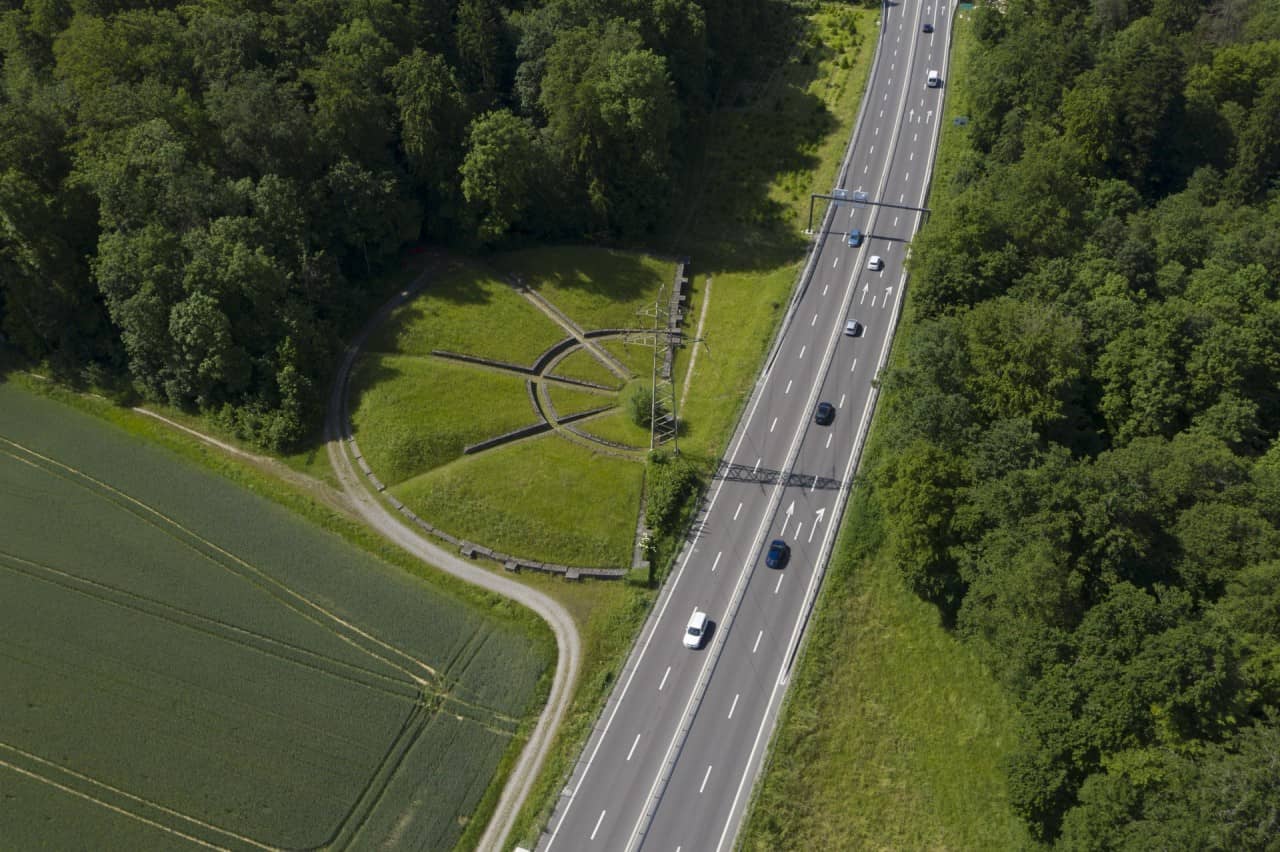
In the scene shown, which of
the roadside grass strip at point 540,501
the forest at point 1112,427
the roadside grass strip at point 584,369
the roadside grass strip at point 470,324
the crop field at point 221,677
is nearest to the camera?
the forest at point 1112,427

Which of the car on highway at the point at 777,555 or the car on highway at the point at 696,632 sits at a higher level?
the car on highway at the point at 777,555

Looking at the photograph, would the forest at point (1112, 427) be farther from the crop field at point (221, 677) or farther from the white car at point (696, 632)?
the crop field at point (221, 677)

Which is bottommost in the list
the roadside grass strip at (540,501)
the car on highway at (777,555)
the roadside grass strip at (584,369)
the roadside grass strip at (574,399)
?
the car on highway at (777,555)

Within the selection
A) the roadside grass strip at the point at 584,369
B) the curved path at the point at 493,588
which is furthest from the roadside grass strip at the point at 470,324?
the curved path at the point at 493,588

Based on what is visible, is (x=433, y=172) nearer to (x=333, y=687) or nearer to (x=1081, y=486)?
(x=333, y=687)

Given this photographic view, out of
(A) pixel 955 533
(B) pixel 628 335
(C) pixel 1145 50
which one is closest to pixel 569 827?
(A) pixel 955 533

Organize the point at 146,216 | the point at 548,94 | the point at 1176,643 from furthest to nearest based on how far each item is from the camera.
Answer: the point at 548,94, the point at 146,216, the point at 1176,643

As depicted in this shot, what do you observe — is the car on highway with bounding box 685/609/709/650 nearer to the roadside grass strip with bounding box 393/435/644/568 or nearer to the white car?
the white car

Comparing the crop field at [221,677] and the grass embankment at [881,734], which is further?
the grass embankment at [881,734]
